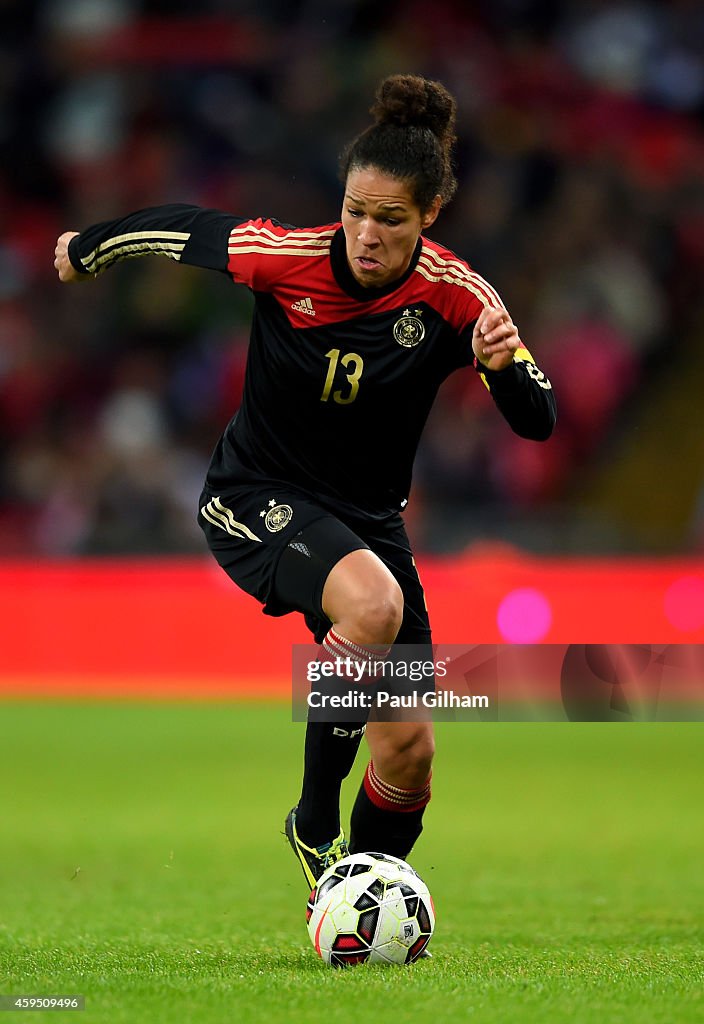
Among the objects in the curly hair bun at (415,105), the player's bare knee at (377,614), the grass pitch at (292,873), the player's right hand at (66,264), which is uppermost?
the curly hair bun at (415,105)

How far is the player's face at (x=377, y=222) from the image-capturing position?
4.55m

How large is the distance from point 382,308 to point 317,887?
1765 mm

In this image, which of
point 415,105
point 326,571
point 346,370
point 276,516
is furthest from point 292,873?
point 415,105

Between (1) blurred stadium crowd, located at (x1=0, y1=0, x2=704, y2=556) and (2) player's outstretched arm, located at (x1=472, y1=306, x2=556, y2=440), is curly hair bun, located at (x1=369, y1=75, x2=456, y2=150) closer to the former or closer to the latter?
(2) player's outstretched arm, located at (x1=472, y1=306, x2=556, y2=440)

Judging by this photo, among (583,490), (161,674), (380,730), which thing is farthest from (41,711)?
(380,730)

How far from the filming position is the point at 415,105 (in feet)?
15.2

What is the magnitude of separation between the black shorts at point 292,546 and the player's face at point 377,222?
748mm

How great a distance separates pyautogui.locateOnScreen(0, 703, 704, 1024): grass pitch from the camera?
3816 millimetres

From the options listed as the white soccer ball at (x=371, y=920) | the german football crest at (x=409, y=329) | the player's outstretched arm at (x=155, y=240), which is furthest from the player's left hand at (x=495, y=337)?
the white soccer ball at (x=371, y=920)

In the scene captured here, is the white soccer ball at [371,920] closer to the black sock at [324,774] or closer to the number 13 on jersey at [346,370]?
the black sock at [324,774]

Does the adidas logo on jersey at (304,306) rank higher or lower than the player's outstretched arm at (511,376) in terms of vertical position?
higher

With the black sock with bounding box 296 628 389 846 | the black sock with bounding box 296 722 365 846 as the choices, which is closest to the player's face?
the black sock with bounding box 296 628 389 846

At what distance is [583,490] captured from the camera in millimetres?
14188

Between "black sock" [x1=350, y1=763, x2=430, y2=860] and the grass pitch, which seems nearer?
the grass pitch
